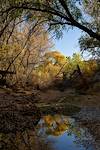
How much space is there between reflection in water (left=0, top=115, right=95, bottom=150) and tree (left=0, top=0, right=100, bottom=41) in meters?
4.40

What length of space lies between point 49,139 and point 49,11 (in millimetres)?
5184

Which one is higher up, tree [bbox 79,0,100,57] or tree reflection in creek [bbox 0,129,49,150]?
tree [bbox 79,0,100,57]

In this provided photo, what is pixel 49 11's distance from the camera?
599 inches

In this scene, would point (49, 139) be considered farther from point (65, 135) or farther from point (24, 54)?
point (24, 54)

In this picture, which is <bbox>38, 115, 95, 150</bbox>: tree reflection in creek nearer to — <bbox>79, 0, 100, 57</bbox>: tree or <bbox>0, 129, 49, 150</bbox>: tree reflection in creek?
<bbox>0, 129, 49, 150</bbox>: tree reflection in creek

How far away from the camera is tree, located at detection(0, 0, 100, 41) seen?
15008 millimetres

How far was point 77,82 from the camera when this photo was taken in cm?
5269

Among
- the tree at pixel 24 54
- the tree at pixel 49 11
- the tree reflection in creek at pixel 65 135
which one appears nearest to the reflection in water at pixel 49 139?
the tree reflection in creek at pixel 65 135

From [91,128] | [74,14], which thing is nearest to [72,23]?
[74,14]

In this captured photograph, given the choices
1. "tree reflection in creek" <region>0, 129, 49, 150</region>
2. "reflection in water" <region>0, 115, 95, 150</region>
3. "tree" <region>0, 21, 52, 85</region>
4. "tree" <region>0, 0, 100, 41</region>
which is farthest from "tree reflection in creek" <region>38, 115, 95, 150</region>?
"tree" <region>0, 21, 52, 85</region>

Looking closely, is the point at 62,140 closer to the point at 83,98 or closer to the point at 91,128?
the point at 91,128

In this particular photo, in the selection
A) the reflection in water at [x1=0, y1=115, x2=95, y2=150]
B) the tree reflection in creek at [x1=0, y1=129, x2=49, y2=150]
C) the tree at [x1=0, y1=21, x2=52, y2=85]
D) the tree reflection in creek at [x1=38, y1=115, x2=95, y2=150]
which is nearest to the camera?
the tree reflection in creek at [x1=0, y1=129, x2=49, y2=150]

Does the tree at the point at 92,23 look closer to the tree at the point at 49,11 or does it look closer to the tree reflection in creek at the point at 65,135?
the tree at the point at 49,11

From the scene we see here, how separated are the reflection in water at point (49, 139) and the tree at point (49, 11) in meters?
4.40
